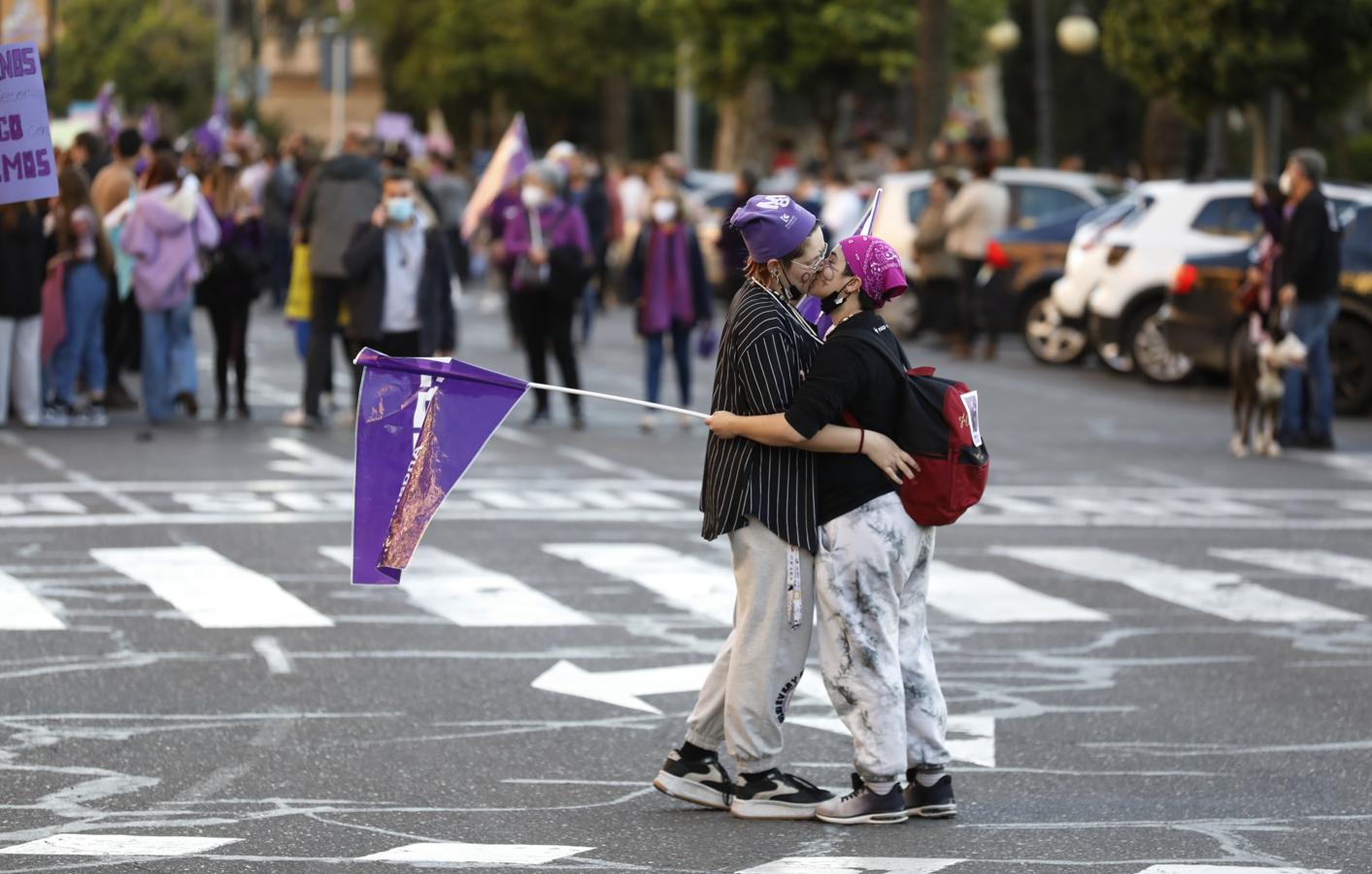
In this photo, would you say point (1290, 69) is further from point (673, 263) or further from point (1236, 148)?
point (1236, 148)

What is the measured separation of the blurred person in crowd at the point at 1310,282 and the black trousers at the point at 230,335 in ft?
21.8

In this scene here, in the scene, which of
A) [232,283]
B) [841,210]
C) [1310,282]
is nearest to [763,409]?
[1310,282]

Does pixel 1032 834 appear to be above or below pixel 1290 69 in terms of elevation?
below

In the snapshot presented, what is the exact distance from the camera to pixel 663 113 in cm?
6838

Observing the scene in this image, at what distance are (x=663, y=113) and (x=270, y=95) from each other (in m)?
34.3

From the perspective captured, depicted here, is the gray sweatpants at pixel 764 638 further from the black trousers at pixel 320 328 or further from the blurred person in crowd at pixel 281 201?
the blurred person in crowd at pixel 281 201

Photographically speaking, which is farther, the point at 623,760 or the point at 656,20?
the point at 656,20

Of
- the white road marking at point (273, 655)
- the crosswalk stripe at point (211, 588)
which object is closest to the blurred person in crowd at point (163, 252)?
the crosswalk stripe at point (211, 588)

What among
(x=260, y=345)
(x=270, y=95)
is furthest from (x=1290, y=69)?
(x=270, y=95)

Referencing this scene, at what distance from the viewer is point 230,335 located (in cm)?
1819

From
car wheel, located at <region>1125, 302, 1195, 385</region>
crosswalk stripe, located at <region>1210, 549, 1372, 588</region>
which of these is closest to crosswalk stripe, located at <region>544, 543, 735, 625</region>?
crosswalk stripe, located at <region>1210, 549, 1372, 588</region>

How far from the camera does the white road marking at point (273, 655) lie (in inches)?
364

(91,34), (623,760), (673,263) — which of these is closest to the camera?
(623,760)

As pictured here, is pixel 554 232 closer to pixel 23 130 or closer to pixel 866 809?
A: pixel 23 130
